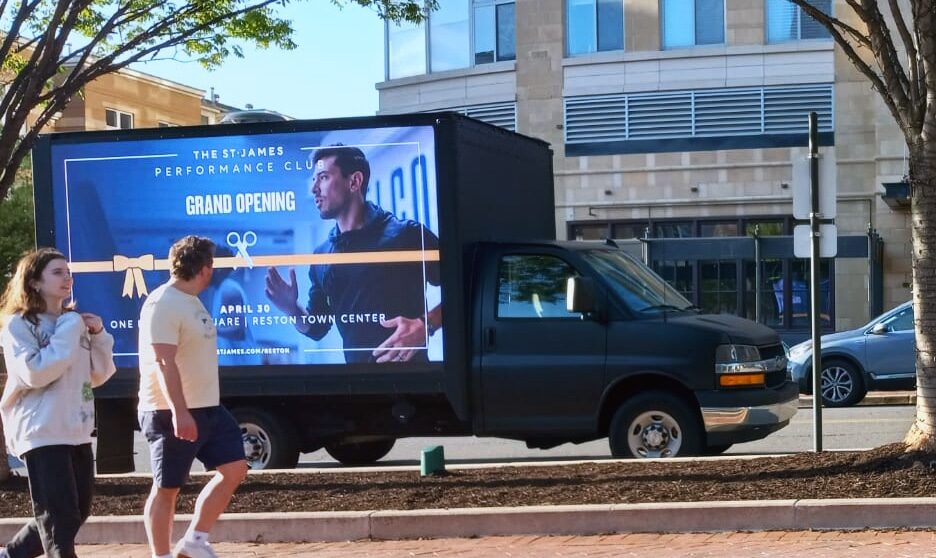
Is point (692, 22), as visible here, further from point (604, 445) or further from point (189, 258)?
point (189, 258)

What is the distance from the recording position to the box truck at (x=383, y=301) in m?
11.0

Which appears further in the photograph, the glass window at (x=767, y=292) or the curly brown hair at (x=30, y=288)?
the glass window at (x=767, y=292)

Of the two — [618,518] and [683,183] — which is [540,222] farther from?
[683,183]

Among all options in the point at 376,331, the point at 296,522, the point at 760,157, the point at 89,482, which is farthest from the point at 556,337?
the point at 760,157

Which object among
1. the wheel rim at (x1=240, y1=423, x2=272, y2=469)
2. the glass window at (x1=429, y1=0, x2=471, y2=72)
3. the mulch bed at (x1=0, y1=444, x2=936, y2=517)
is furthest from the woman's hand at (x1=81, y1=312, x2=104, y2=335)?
the glass window at (x1=429, y1=0, x2=471, y2=72)

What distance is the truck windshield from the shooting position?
1126 centimetres

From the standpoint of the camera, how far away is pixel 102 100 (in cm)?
4919

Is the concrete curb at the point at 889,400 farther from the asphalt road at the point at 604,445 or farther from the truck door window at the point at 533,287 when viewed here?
the truck door window at the point at 533,287

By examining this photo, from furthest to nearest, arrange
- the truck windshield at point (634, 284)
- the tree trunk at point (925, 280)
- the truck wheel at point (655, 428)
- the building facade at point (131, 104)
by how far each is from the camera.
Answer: the building facade at point (131, 104), the truck windshield at point (634, 284), the truck wheel at point (655, 428), the tree trunk at point (925, 280)

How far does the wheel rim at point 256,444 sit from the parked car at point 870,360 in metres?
9.27

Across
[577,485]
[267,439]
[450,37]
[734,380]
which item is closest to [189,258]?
[577,485]

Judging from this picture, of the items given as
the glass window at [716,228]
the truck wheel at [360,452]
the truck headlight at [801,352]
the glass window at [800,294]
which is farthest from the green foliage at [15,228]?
the truck wheel at [360,452]

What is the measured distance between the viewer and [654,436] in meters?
11.0

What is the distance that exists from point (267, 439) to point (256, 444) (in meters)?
0.13
